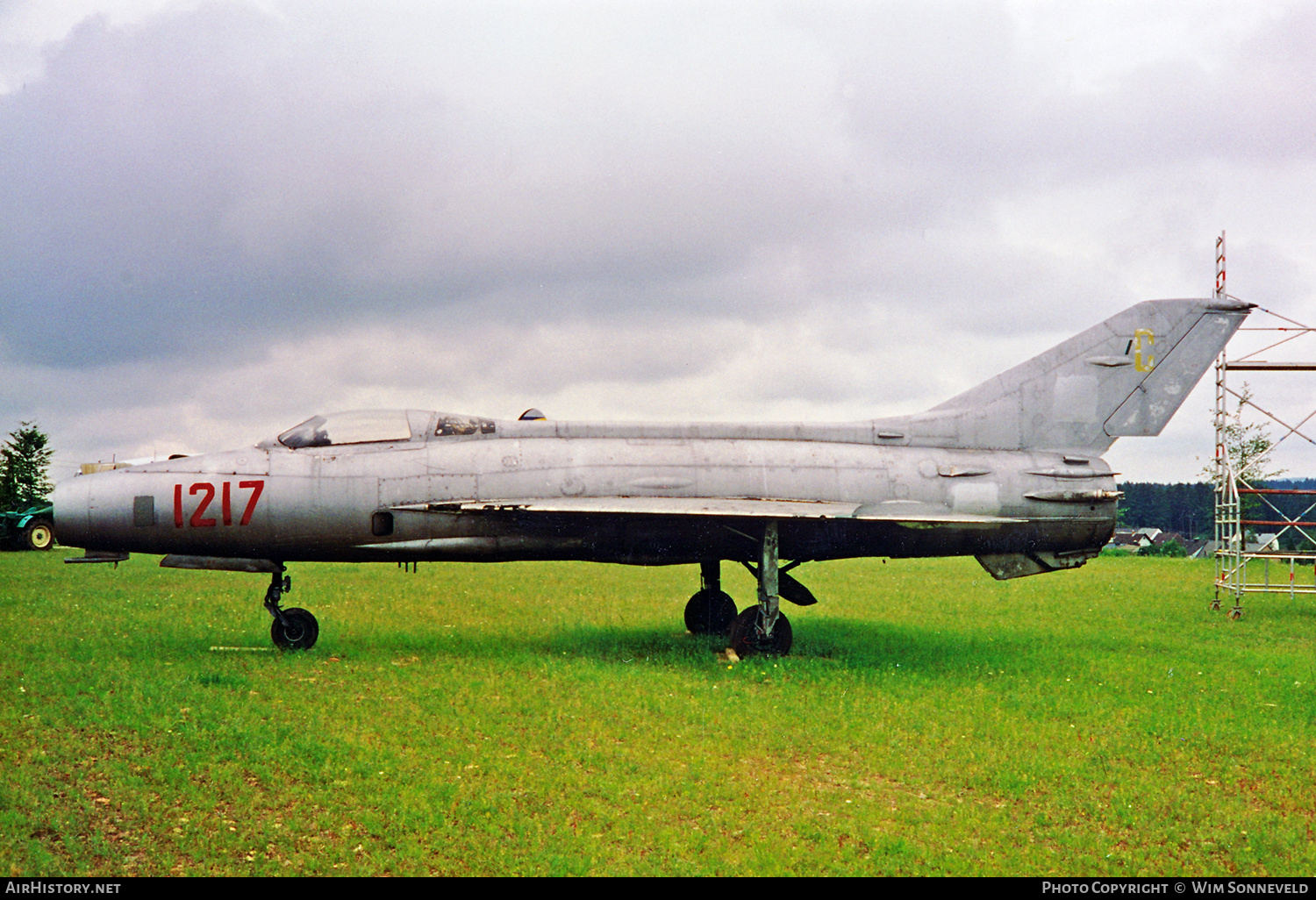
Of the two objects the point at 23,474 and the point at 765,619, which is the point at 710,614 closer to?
the point at 765,619

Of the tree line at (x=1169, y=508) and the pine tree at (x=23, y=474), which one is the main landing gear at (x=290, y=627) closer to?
the pine tree at (x=23, y=474)

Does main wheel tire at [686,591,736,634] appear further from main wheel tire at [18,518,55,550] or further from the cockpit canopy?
main wheel tire at [18,518,55,550]

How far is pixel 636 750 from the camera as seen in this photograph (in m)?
8.05

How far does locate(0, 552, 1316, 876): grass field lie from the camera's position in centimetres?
605

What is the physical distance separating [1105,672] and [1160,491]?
317 ft

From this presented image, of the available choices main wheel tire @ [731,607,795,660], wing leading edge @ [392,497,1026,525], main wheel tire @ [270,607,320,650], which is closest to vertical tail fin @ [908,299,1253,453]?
wing leading edge @ [392,497,1026,525]

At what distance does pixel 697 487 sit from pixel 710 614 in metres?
3.07

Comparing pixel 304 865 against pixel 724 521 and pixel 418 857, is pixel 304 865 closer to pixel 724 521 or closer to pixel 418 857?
pixel 418 857

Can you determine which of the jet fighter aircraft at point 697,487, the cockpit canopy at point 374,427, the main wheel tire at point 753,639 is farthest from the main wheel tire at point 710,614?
the cockpit canopy at point 374,427

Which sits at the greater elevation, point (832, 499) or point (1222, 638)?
point (832, 499)

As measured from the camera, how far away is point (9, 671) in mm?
10328

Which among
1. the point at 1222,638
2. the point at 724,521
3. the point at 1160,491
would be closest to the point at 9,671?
the point at 724,521

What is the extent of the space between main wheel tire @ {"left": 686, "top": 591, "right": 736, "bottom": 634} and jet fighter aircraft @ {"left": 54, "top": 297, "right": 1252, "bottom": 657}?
4.03 feet

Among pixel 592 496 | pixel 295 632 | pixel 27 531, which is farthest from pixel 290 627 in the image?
pixel 27 531
